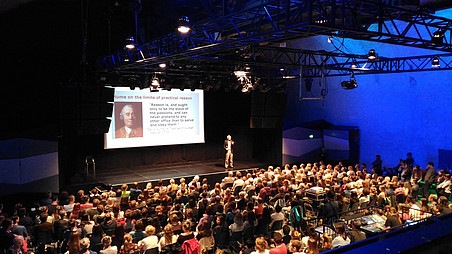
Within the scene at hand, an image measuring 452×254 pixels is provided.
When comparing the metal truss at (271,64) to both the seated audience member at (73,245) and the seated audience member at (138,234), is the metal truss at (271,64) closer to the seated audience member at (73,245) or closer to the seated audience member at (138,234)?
the seated audience member at (138,234)

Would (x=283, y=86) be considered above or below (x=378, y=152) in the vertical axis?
above

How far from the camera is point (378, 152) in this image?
16141 millimetres

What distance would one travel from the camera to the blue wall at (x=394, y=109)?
14094mm

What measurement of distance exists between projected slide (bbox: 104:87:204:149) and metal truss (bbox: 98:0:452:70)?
291cm

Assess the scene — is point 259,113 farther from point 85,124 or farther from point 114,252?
point 114,252

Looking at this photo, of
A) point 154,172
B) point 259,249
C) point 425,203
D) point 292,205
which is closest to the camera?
point 259,249

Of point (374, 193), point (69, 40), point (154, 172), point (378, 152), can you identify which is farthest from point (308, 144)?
point (69, 40)

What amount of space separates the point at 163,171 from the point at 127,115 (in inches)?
107

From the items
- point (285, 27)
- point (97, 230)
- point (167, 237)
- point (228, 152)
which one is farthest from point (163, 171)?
point (285, 27)

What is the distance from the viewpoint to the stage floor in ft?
42.5

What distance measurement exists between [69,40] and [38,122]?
298 centimetres

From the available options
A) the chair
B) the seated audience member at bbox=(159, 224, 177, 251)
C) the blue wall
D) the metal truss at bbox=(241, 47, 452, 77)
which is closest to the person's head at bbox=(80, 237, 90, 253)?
the chair

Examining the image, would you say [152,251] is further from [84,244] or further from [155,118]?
[155,118]

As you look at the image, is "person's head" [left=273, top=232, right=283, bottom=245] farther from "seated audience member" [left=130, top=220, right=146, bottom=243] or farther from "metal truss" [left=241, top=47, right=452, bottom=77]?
"metal truss" [left=241, top=47, right=452, bottom=77]
